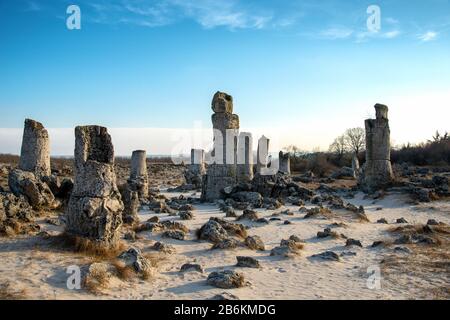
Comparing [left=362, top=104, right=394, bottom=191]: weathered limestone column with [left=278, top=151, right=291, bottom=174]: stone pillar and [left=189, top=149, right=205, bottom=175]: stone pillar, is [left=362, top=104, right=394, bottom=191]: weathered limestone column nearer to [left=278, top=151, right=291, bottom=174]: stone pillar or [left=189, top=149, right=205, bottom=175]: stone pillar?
[left=278, top=151, right=291, bottom=174]: stone pillar

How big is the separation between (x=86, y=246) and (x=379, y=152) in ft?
52.3

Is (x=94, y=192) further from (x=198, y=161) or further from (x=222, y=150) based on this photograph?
(x=198, y=161)

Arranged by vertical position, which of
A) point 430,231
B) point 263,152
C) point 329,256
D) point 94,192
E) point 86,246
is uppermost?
point 263,152

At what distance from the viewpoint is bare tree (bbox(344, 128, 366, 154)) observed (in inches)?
2119

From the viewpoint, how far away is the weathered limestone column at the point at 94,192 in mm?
8039

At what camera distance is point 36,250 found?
7.48 meters

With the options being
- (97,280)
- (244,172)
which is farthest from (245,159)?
(97,280)

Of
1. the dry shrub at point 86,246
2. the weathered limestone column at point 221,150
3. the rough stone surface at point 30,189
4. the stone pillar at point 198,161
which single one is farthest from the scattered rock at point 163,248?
the stone pillar at point 198,161

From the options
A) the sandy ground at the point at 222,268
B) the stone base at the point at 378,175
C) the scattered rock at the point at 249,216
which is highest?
the stone base at the point at 378,175

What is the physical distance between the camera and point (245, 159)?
66.3ft

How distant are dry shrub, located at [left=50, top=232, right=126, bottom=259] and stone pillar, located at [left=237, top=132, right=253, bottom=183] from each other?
1210 cm

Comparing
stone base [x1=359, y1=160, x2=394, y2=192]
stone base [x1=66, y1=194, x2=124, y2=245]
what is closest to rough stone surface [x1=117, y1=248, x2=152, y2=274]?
stone base [x1=66, y1=194, x2=124, y2=245]

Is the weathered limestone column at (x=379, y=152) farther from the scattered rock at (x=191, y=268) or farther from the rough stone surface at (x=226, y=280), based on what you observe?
the rough stone surface at (x=226, y=280)
